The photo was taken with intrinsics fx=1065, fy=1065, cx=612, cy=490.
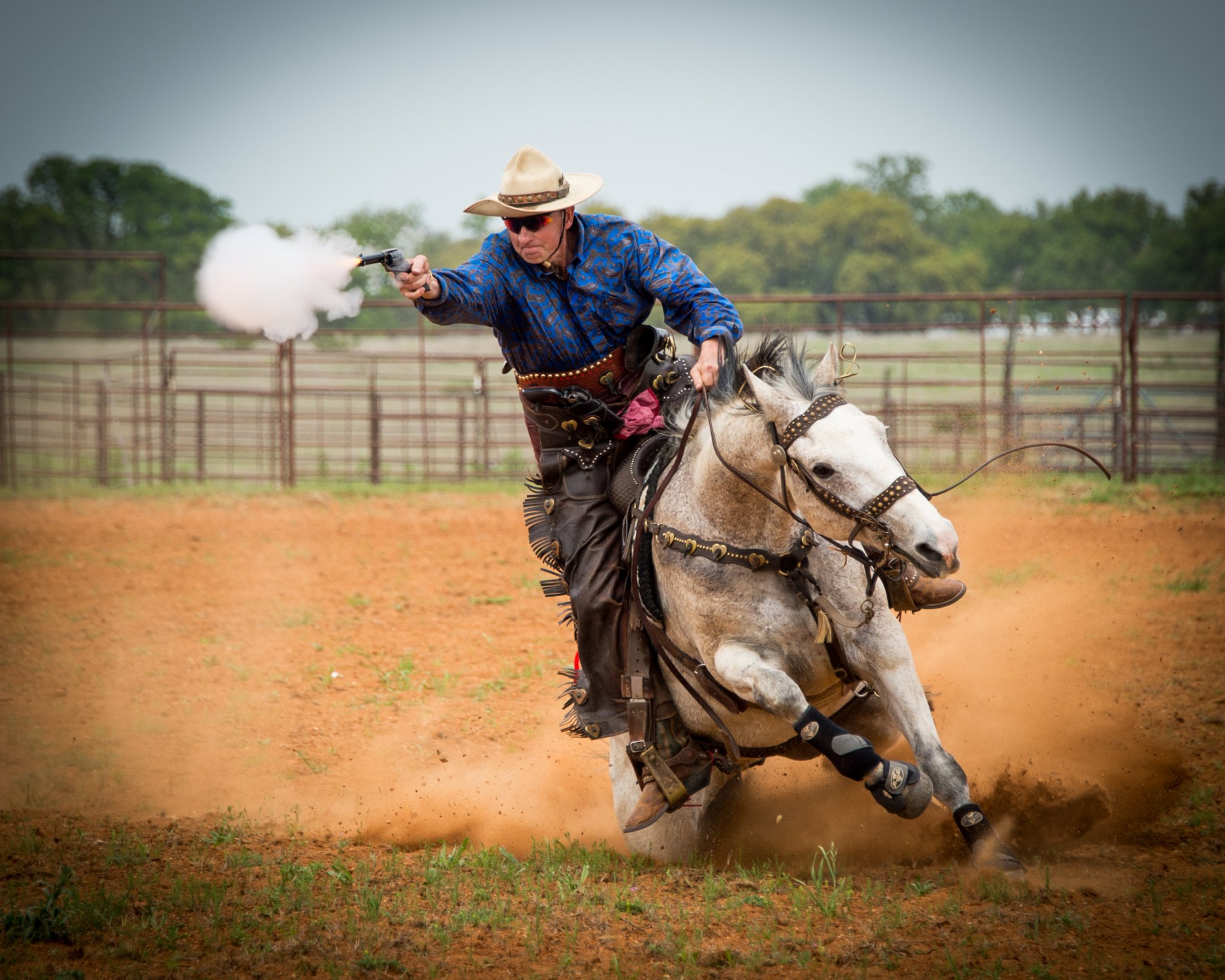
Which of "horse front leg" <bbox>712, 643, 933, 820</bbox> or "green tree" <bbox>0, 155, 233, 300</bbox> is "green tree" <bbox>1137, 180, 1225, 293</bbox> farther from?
"horse front leg" <bbox>712, 643, 933, 820</bbox>

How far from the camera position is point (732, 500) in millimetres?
3451

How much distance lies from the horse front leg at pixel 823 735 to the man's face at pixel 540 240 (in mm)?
1506

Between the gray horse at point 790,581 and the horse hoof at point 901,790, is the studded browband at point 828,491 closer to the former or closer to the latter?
the gray horse at point 790,581

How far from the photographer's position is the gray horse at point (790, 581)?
10.2 ft

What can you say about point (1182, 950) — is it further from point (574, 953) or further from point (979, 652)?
point (979, 652)

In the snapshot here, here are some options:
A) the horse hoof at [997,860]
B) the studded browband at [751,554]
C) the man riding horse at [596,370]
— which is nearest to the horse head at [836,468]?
the studded browband at [751,554]

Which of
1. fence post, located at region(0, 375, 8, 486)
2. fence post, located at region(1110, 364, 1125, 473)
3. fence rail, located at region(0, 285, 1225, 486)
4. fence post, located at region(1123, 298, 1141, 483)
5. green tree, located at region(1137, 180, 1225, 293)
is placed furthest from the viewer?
green tree, located at region(1137, 180, 1225, 293)

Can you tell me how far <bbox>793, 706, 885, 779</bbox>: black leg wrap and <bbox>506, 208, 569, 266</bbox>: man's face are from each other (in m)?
1.78

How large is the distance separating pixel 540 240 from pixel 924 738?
210cm

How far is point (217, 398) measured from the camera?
28922mm

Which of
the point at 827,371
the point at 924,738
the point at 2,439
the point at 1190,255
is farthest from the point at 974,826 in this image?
the point at 1190,255

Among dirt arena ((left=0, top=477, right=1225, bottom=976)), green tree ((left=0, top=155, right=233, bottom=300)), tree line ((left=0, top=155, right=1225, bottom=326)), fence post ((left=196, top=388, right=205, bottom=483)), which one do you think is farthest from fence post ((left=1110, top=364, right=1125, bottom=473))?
green tree ((left=0, top=155, right=233, bottom=300))

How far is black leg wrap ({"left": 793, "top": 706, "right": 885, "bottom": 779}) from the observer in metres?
3.23

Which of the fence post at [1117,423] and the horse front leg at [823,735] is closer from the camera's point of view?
the horse front leg at [823,735]
